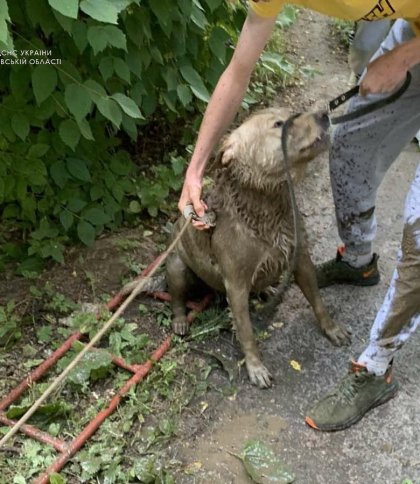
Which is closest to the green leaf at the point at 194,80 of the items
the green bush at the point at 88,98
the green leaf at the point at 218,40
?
the green bush at the point at 88,98

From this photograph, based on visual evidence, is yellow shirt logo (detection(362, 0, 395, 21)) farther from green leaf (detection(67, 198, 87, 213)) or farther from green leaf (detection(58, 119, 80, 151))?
green leaf (detection(67, 198, 87, 213))

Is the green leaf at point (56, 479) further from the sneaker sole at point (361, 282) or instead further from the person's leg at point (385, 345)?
the sneaker sole at point (361, 282)

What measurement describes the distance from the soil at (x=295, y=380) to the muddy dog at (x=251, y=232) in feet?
0.44

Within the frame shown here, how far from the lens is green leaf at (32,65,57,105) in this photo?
3252mm

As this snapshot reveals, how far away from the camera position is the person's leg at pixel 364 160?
321cm

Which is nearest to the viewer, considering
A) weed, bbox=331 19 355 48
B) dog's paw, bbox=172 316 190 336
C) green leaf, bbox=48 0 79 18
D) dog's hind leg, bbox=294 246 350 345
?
green leaf, bbox=48 0 79 18

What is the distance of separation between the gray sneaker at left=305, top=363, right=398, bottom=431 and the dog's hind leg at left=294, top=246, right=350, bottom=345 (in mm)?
347

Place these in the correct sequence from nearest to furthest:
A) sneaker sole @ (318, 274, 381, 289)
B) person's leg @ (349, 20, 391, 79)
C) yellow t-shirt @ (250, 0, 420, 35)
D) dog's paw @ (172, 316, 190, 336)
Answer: yellow t-shirt @ (250, 0, 420, 35)
dog's paw @ (172, 316, 190, 336)
sneaker sole @ (318, 274, 381, 289)
person's leg @ (349, 20, 391, 79)

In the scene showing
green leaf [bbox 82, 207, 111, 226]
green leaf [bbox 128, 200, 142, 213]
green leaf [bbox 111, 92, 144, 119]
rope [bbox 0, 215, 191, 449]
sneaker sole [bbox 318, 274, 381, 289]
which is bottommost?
sneaker sole [bbox 318, 274, 381, 289]

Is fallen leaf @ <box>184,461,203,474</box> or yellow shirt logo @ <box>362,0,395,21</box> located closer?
yellow shirt logo @ <box>362,0,395,21</box>

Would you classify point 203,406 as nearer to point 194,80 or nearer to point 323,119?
point 323,119

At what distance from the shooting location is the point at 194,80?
3.99 m

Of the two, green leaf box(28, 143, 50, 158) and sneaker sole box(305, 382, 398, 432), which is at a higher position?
green leaf box(28, 143, 50, 158)

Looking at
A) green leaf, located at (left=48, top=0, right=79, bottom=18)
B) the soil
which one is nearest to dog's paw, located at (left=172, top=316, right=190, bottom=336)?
the soil
